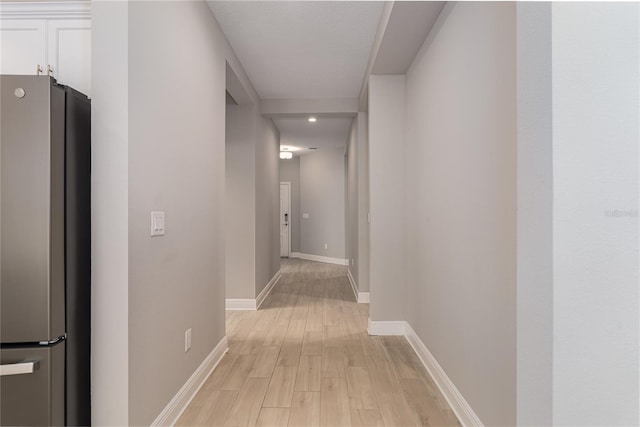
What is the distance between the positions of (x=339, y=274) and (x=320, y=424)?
4.81m

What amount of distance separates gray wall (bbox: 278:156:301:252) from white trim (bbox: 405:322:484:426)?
6.43 meters

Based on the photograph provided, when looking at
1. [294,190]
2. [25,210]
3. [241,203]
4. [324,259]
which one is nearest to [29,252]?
[25,210]

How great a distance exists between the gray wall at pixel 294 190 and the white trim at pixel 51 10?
7361 mm

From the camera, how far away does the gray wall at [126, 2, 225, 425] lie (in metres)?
1.49

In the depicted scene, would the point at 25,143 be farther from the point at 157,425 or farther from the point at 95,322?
the point at 157,425

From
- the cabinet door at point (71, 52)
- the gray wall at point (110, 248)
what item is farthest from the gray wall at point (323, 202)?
the gray wall at point (110, 248)

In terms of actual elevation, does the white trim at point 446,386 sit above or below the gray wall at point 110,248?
below

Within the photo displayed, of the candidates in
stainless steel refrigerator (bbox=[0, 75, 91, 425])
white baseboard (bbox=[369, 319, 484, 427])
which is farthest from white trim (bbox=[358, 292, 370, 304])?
stainless steel refrigerator (bbox=[0, 75, 91, 425])

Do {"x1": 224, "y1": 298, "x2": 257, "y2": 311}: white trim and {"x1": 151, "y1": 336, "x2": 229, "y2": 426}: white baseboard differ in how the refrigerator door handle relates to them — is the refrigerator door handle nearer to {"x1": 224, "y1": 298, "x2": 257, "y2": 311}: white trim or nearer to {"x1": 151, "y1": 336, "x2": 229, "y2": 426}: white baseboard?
{"x1": 151, "y1": 336, "x2": 229, "y2": 426}: white baseboard

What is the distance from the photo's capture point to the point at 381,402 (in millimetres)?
2066

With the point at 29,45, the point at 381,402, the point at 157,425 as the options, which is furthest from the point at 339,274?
the point at 29,45

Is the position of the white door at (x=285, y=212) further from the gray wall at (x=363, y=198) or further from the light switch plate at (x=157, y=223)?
the light switch plate at (x=157, y=223)

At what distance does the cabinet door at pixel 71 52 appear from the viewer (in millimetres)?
1691

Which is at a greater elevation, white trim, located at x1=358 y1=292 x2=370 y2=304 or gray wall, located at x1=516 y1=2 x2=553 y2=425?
gray wall, located at x1=516 y1=2 x2=553 y2=425
